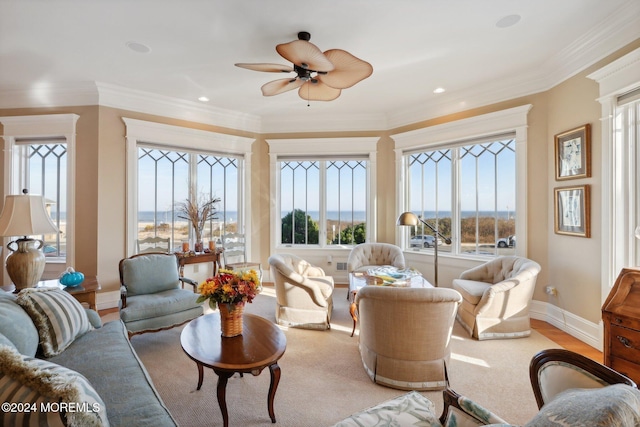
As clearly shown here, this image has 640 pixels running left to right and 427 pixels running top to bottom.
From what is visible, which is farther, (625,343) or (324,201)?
(324,201)

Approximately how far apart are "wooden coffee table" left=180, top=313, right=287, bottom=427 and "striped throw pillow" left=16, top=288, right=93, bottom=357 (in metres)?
0.75

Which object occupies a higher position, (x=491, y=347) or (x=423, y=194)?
(x=423, y=194)

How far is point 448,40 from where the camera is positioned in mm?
2986

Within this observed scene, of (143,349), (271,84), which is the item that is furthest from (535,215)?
(143,349)

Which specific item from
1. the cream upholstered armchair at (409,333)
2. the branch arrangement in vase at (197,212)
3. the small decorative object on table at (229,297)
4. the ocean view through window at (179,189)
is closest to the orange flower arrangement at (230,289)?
the small decorative object on table at (229,297)

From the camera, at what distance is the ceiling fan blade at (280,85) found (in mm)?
3015

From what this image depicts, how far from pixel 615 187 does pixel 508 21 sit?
1.86 m

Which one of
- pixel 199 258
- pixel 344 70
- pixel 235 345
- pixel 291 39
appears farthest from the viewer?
pixel 199 258

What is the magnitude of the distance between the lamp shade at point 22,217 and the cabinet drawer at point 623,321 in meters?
4.53

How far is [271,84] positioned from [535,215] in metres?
3.60

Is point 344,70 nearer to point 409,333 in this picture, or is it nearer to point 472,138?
point 409,333

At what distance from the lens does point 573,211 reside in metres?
3.25

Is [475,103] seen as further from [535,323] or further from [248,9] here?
[248,9]

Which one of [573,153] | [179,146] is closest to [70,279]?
[179,146]
